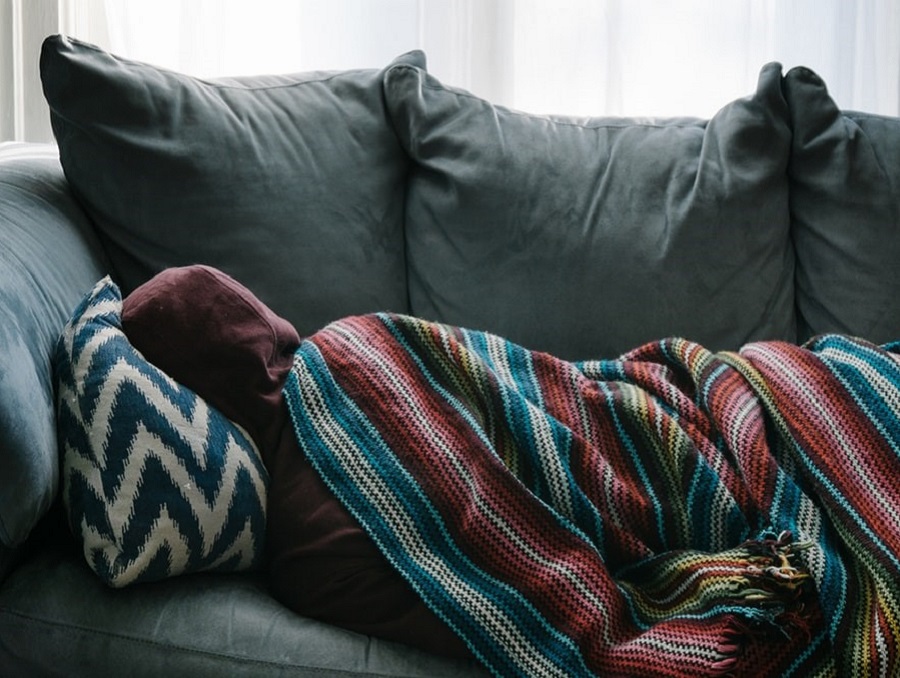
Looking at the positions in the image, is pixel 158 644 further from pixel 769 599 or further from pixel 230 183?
pixel 230 183

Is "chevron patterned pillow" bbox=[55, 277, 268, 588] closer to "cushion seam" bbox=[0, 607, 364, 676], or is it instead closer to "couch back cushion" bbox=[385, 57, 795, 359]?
"cushion seam" bbox=[0, 607, 364, 676]

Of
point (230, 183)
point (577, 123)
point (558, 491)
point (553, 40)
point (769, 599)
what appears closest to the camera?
point (769, 599)


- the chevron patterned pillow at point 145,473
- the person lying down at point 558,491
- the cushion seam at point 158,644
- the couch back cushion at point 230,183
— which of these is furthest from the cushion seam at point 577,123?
the cushion seam at point 158,644

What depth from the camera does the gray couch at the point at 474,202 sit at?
1554 mm

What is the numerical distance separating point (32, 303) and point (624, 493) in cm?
70

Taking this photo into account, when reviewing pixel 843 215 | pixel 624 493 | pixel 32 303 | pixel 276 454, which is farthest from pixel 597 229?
pixel 32 303

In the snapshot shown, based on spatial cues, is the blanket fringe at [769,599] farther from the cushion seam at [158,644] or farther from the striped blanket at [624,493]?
the cushion seam at [158,644]

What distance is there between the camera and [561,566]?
45.0 inches

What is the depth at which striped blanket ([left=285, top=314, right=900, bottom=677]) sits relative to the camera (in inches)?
42.6

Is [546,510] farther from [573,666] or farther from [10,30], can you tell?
[10,30]

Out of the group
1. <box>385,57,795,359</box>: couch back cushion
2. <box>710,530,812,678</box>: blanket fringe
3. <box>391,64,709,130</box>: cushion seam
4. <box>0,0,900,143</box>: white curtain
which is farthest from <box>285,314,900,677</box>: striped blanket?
<box>0,0,900,143</box>: white curtain

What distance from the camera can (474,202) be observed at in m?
1.65

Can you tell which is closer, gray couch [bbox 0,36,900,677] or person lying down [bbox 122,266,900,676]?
person lying down [bbox 122,266,900,676]

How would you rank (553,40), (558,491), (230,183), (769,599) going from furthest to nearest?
(553,40) → (230,183) → (558,491) → (769,599)
